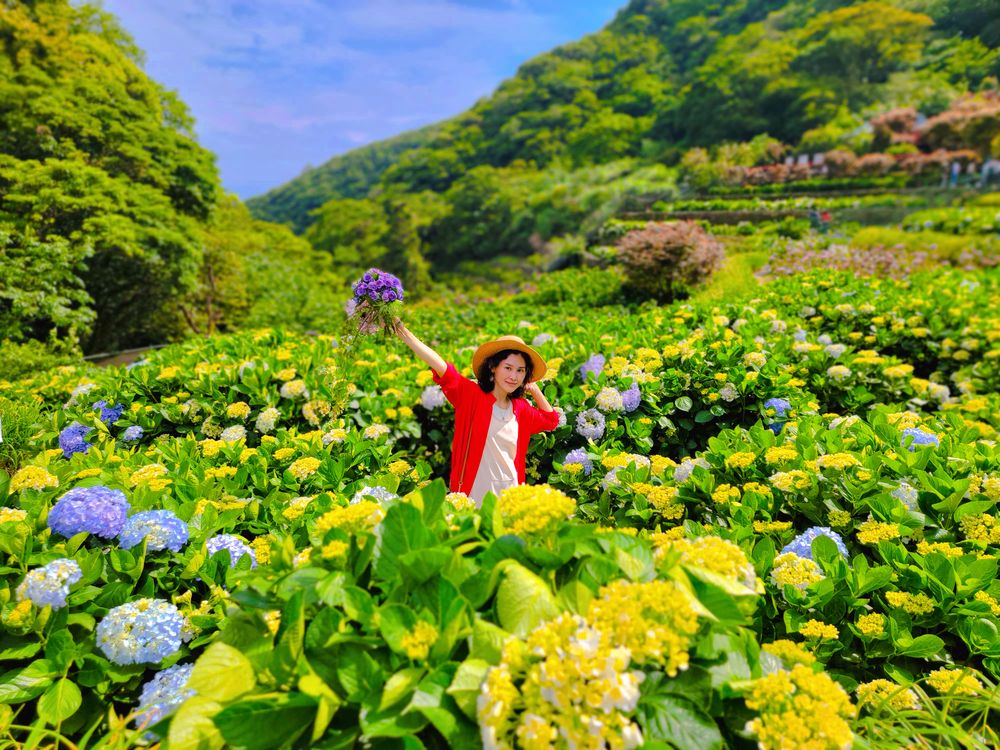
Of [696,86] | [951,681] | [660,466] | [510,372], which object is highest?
[696,86]

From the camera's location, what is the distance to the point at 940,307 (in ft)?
17.3

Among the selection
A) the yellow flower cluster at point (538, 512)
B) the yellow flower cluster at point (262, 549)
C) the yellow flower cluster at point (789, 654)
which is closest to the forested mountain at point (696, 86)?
the yellow flower cluster at point (789, 654)

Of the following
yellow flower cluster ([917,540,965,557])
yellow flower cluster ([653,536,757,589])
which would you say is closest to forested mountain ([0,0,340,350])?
yellow flower cluster ([653,536,757,589])

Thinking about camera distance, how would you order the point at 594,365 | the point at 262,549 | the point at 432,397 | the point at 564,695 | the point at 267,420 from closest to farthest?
1. the point at 564,695
2. the point at 262,549
3. the point at 267,420
4. the point at 432,397
5. the point at 594,365

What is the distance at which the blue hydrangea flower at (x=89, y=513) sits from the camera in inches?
58.8

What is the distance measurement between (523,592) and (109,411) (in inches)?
142

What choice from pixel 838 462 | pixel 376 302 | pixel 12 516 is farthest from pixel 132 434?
pixel 838 462

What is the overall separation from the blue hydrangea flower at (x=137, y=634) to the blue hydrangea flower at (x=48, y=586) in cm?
13

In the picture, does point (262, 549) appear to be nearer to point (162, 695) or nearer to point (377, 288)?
point (162, 695)

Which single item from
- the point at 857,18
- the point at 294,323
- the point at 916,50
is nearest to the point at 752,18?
the point at 857,18

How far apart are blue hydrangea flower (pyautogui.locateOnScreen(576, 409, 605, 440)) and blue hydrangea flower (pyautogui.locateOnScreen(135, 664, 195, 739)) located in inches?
85.0

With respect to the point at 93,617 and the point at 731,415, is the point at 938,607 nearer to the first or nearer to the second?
the point at 731,415

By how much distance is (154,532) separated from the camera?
4.94 ft

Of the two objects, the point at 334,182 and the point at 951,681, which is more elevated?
the point at 334,182
